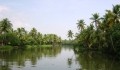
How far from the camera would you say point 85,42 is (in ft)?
299

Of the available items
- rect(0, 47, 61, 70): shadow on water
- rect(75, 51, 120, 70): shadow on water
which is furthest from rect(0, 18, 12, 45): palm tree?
rect(75, 51, 120, 70): shadow on water

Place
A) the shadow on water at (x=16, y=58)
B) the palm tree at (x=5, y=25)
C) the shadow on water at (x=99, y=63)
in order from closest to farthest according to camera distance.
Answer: the shadow on water at (x=99, y=63)
the shadow on water at (x=16, y=58)
the palm tree at (x=5, y=25)

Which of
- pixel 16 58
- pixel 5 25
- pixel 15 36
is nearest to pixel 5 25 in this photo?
pixel 5 25

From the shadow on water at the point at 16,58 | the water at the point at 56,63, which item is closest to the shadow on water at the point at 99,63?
the water at the point at 56,63

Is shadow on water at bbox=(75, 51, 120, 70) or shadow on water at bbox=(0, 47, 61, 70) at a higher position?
shadow on water at bbox=(0, 47, 61, 70)

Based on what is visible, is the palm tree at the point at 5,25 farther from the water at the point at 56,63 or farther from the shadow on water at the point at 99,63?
the shadow on water at the point at 99,63

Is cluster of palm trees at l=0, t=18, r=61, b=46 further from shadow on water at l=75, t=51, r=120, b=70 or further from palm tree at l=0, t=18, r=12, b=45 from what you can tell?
shadow on water at l=75, t=51, r=120, b=70

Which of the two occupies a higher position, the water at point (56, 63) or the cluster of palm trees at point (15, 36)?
the cluster of palm trees at point (15, 36)

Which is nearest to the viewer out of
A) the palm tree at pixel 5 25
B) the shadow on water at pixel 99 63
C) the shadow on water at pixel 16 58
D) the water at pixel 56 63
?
the water at pixel 56 63

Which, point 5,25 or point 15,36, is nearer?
point 5,25

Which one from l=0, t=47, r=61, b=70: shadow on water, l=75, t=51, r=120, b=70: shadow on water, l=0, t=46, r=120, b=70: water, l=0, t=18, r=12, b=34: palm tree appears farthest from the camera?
l=0, t=18, r=12, b=34: palm tree

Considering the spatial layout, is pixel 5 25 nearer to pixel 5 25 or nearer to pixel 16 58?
pixel 5 25

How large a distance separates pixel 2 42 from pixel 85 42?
127ft

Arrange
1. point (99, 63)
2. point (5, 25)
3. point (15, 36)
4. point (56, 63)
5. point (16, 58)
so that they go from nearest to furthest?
point (56, 63) → point (99, 63) → point (16, 58) → point (5, 25) → point (15, 36)
